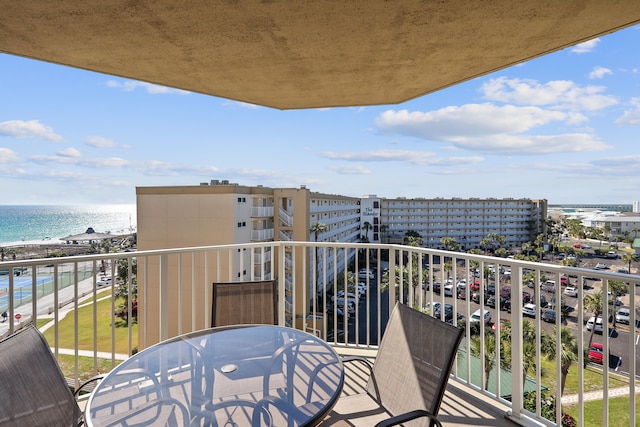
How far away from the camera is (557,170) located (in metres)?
52.0

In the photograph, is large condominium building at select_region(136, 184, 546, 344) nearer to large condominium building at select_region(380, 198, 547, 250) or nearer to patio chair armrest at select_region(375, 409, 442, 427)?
patio chair armrest at select_region(375, 409, 442, 427)

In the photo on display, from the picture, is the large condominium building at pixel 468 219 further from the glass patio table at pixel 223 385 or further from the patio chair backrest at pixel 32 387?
the patio chair backrest at pixel 32 387

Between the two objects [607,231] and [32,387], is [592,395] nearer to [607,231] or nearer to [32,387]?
[32,387]

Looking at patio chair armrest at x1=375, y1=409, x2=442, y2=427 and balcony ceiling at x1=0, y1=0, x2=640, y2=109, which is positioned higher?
balcony ceiling at x1=0, y1=0, x2=640, y2=109

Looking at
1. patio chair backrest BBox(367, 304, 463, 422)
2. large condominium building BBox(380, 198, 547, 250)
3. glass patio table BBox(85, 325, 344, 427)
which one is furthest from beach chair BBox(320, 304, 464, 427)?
large condominium building BBox(380, 198, 547, 250)

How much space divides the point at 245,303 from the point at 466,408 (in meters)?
1.84

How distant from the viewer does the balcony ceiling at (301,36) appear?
2.08m

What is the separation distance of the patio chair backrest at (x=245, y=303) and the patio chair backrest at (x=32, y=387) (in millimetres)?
1039

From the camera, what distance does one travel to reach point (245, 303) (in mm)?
2588

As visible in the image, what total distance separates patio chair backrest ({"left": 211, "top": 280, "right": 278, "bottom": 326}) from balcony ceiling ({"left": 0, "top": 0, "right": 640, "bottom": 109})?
6.08ft

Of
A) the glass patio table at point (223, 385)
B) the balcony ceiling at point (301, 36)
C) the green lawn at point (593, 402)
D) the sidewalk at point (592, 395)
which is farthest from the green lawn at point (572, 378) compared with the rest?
the glass patio table at point (223, 385)

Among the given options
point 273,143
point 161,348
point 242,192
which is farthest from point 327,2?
point 242,192

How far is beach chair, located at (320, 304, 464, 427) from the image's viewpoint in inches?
59.2

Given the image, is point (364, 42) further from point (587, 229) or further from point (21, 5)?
point (587, 229)
